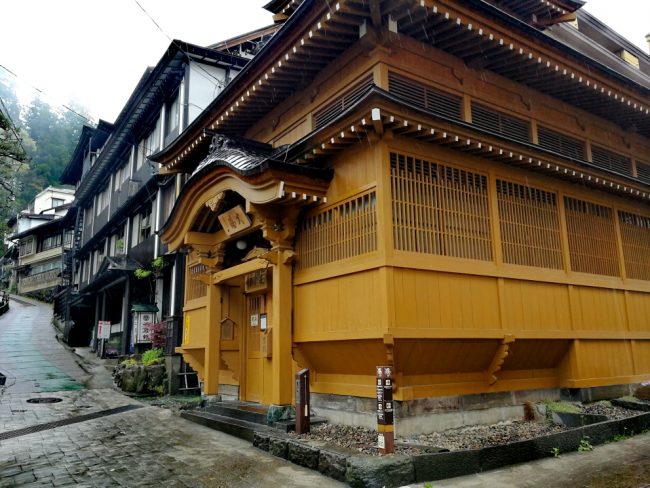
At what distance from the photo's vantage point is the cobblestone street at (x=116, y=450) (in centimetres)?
634

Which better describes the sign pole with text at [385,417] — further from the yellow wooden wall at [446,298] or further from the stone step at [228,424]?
the stone step at [228,424]

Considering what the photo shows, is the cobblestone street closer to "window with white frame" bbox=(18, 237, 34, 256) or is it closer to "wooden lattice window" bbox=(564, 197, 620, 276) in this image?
"wooden lattice window" bbox=(564, 197, 620, 276)

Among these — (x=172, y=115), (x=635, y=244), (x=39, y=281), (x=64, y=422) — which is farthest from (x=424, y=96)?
(x=39, y=281)

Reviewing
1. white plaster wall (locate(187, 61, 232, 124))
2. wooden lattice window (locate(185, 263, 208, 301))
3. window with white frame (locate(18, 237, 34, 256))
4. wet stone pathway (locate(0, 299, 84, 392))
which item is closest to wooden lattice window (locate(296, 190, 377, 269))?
wooden lattice window (locate(185, 263, 208, 301))

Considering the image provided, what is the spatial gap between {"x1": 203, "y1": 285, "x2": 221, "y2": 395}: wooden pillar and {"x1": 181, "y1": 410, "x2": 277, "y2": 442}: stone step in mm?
698

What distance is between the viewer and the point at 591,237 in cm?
1049

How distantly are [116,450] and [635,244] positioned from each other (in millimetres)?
11948

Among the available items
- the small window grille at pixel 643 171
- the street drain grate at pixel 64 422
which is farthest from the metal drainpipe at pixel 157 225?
the small window grille at pixel 643 171

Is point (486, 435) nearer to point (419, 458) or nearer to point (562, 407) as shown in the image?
point (562, 407)

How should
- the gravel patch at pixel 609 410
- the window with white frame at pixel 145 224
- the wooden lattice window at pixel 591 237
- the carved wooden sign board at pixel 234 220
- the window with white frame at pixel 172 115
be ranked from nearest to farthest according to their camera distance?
the gravel patch at pixel 609 410 < the carved wooden sign board at pixel 234 220 < the wooden lattice window at pixel 591 237 < the window with white frame at pixel 172 115 < the window with white frame at pixel 145 224

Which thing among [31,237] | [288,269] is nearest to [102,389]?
[288,269]

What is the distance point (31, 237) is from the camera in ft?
171

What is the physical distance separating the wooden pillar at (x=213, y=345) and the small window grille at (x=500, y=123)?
701 cm

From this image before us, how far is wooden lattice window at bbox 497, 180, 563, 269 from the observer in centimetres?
898
